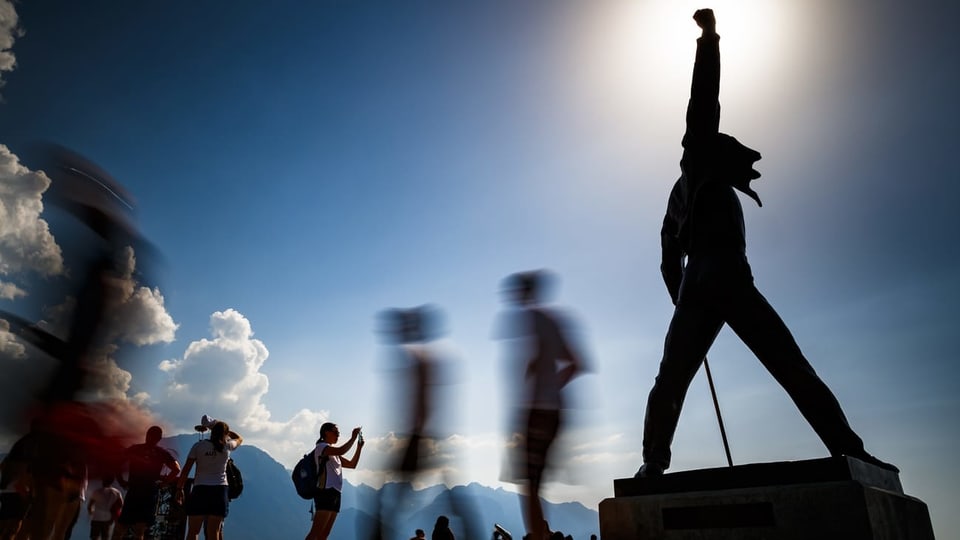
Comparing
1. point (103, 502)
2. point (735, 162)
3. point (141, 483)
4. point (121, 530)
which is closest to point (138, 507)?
point (141, 483)

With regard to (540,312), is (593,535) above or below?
below

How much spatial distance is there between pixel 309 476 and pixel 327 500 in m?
0.32

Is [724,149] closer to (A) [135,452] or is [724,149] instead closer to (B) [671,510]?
(B) [671,510]

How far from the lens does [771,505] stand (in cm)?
301

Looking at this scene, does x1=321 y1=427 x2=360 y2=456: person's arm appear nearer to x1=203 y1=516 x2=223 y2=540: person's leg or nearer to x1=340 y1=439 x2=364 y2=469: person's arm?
x1=340 y1=439 x2=364 y2=469: person's arm

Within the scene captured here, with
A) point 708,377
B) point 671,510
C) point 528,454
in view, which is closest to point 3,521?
point 528,454

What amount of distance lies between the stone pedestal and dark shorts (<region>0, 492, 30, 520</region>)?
6591mm

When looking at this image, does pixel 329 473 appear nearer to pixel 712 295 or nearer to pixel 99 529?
pixel 712 295

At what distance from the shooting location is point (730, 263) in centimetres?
391

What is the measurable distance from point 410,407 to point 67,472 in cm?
380

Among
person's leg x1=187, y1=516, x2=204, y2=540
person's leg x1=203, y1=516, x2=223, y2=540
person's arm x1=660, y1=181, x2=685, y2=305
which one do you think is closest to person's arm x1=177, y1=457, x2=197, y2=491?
person's leg x1=187, y1=516, x2=204, y2=540

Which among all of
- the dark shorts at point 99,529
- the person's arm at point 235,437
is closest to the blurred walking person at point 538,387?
the person's arm at point 235,437

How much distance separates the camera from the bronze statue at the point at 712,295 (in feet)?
11.6

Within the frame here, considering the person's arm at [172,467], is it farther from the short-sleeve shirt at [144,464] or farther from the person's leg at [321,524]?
the person's leg at [321,524]
